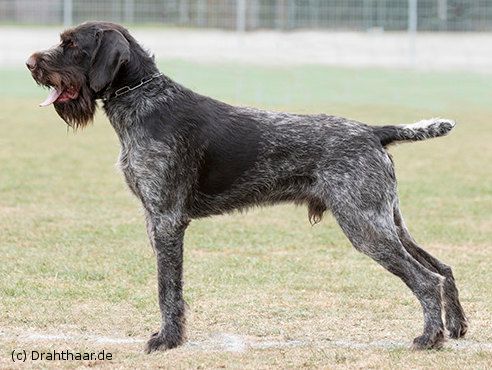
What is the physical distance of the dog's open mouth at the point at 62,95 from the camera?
25.4ft

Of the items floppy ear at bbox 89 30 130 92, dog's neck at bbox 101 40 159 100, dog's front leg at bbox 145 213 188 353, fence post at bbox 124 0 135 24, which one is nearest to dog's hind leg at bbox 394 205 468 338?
dog's front leg at bbox 145 213 188 353

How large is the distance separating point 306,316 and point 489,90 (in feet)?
75.9

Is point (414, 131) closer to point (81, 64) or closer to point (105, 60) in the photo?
point (105, 60)

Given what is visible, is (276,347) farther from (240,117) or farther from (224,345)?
(240,117)

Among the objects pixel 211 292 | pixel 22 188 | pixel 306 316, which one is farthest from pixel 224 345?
pixel 22 188

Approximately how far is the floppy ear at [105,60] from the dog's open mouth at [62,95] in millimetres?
147

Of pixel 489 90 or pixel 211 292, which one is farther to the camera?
pixel 489 90

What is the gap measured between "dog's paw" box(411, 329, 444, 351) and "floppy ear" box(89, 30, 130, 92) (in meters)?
2.75

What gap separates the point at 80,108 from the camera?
7.78 meters

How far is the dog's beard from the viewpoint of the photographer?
7762mm

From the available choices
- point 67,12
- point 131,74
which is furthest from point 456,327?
point 67,12

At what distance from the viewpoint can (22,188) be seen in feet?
48.4

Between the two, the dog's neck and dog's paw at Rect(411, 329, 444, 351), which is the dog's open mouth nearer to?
the dog's neck

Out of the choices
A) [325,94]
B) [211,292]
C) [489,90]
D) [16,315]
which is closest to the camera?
[16,315]
